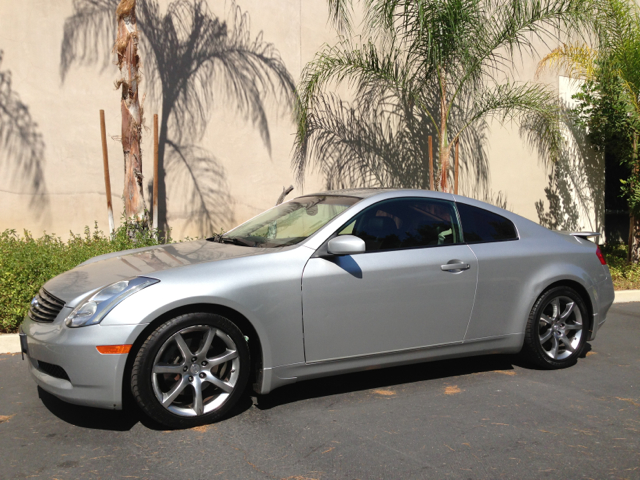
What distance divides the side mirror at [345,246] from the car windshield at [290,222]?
295 millimetres

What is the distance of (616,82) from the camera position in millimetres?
11812

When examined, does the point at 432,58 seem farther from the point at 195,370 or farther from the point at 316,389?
the point at 195,370


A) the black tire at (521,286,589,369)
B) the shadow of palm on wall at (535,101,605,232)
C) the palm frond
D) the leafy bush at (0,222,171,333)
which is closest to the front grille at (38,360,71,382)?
the leafy bush at (0,222,171,333)

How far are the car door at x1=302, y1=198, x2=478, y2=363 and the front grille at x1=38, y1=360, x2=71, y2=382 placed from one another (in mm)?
1533

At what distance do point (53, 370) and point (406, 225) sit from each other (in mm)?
2659

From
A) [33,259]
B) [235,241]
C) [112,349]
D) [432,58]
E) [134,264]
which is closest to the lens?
[112,349]

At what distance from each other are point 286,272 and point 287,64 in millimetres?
7231

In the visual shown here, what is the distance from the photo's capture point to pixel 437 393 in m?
4.80

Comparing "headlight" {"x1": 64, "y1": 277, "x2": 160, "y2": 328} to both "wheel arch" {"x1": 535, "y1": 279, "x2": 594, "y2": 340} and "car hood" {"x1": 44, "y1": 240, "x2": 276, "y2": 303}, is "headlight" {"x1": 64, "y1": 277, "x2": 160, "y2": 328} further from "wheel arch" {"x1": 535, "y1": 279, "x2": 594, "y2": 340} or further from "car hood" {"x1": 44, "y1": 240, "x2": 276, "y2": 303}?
"wheel arch" {"x1": 535, "y1": 279, "x2": 594, "y2": 340}

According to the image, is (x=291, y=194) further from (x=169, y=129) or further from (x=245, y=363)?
(x=245, y=363)

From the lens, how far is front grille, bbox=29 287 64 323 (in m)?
4.06

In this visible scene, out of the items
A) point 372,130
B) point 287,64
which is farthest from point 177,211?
point 372,130

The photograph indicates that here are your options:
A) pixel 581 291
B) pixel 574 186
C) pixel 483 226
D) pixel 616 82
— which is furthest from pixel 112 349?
pixel 574 186

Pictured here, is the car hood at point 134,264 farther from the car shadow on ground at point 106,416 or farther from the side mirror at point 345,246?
the car shadow on ground at point 106,416
